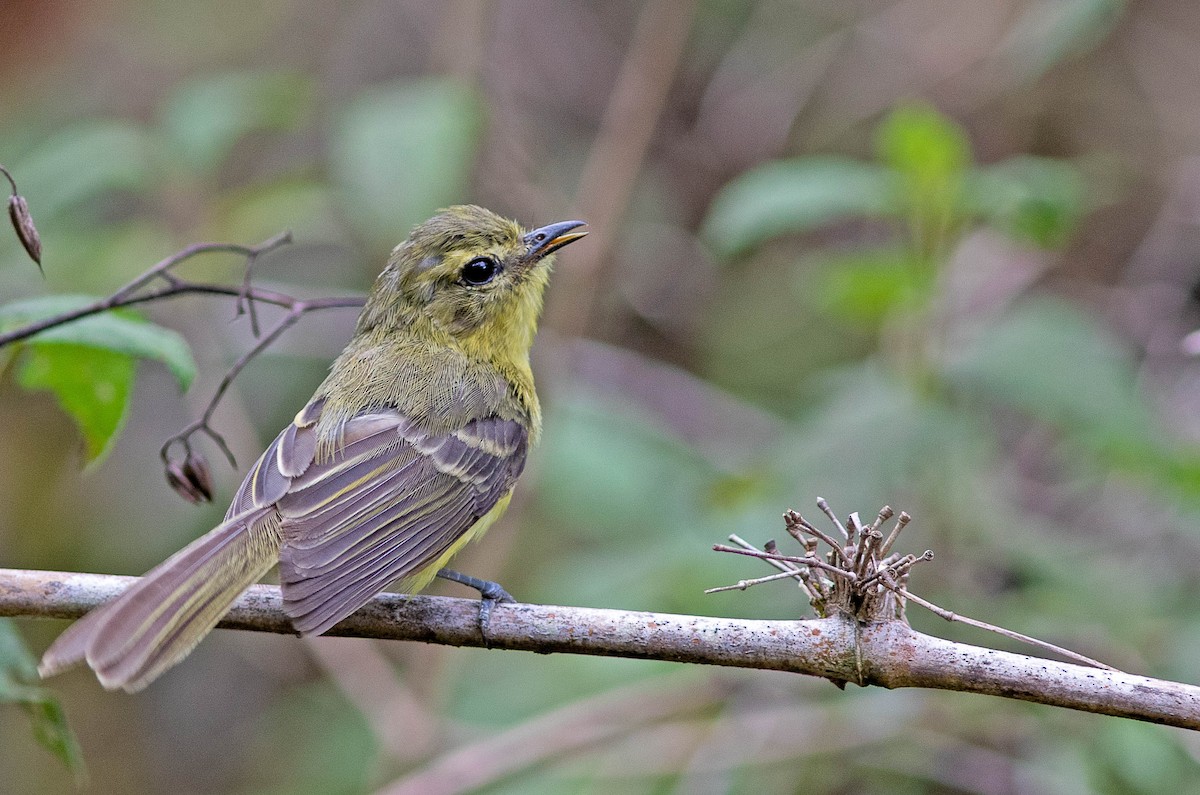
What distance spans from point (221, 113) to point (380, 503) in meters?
1.76

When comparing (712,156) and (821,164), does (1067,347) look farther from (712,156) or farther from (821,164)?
(712,156)

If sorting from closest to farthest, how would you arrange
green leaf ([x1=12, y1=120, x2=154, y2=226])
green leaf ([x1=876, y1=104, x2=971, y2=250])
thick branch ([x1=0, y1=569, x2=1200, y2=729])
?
thick branch ([x1=0, y1=569, x2=1200, y2=729]), green leaf ([x1=876, y1=104, x2=971, y2=250]), green leaf ([x1=12, y1=120, x2=154, y2=226])

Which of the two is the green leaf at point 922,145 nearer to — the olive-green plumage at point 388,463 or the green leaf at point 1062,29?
the green leaf at point 1062,29

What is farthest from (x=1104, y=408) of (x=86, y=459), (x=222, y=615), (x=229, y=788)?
(x=229, y=788)

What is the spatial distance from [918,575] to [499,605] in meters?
1.98

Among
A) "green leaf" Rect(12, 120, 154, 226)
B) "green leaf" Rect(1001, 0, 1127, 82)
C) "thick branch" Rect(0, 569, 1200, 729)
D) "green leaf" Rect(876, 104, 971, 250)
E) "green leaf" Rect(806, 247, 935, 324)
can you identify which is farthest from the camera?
"green leaf" Rect(12, 120, 154, 226)

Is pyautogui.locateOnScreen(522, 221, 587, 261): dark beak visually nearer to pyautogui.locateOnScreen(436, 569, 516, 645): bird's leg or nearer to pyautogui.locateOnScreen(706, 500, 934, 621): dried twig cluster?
pyautogui.locateOnScreen(436, 569, 516, 645): bird's leg

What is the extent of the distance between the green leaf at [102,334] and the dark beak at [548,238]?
1.66 meters

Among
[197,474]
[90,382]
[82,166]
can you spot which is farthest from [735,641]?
[82,166]

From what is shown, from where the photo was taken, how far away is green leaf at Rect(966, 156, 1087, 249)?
12.5 ft

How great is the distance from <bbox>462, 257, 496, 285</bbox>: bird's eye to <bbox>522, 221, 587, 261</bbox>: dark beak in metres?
0.14

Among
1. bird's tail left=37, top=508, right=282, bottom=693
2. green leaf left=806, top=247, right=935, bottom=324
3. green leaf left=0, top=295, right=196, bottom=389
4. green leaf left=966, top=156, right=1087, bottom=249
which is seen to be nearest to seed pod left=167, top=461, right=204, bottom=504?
bird's tail left=37, top=508, right=282, bottom=693

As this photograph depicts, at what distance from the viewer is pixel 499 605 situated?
2.74 meters

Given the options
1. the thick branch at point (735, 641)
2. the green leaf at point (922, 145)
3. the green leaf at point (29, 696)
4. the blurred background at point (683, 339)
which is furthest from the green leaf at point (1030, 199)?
the green leaf at point (29, 696)
